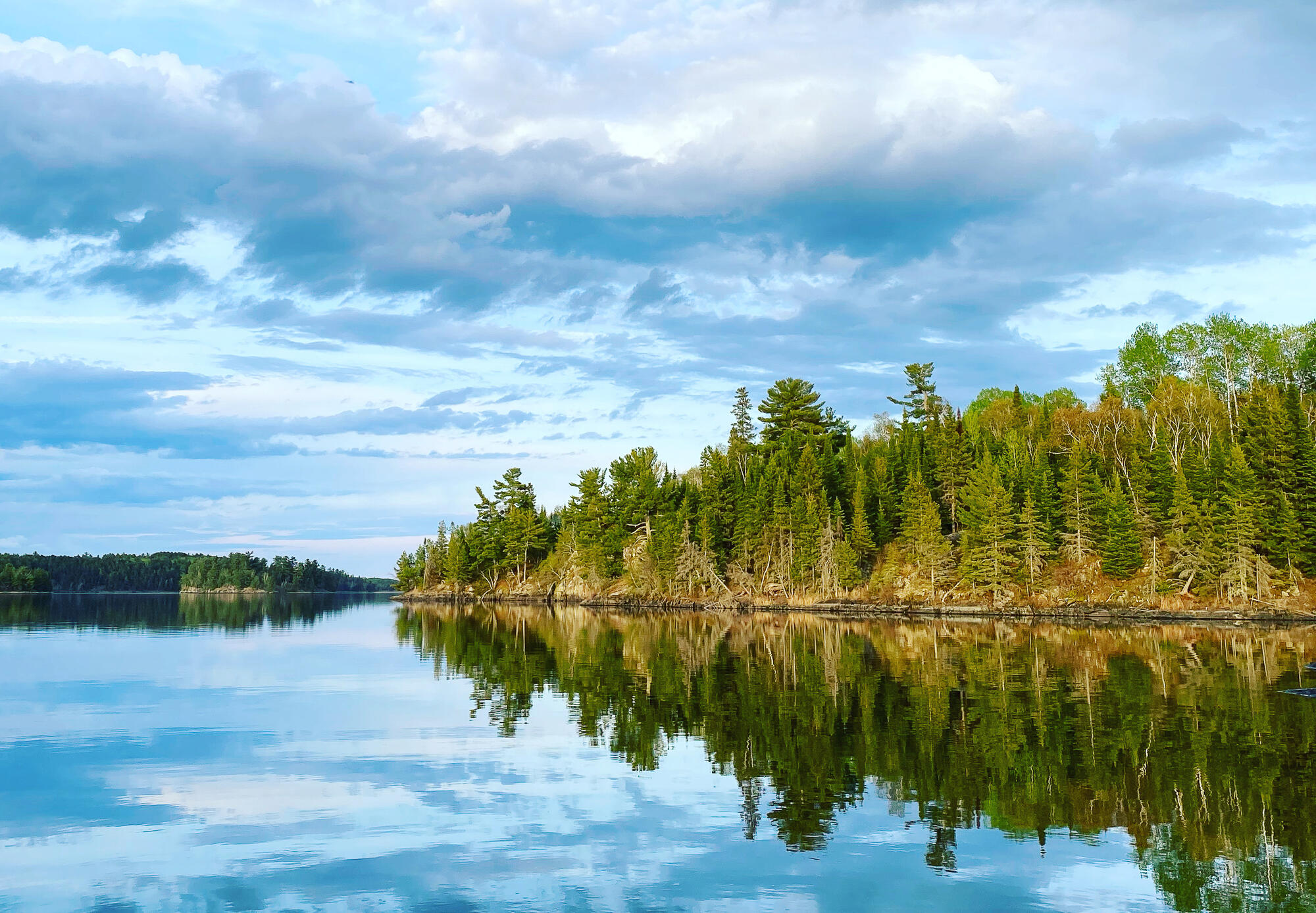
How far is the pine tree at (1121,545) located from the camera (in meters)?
90.8

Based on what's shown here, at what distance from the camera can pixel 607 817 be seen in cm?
1888

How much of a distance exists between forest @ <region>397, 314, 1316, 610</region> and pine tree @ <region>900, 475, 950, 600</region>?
0.74 ft

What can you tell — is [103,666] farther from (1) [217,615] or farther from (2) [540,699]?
(1) [217,615]

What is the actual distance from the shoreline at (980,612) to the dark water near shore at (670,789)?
41918 millimetres

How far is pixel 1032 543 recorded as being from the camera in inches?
3760

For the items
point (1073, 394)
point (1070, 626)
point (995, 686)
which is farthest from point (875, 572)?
point (995, 686)

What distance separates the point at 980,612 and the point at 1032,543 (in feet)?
29.8

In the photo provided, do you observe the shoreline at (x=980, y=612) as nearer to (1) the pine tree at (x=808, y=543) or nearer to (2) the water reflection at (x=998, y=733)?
(1) the pine tree at (x=808, y=543)

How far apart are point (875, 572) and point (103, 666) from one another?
83.7 metres

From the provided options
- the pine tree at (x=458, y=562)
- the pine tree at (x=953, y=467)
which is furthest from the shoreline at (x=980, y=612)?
the pine tree at (x=458, y=562)

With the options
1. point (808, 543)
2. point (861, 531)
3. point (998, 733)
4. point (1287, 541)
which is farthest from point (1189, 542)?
point (998, 733)

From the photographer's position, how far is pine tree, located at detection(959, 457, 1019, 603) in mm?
96438

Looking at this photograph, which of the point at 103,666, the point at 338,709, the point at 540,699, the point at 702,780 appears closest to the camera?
the point at 702,780

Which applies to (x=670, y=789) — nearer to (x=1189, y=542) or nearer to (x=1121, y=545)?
(x=1189, y=542)
